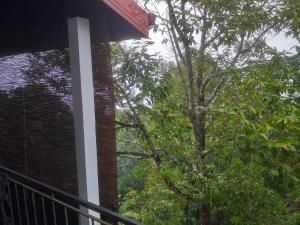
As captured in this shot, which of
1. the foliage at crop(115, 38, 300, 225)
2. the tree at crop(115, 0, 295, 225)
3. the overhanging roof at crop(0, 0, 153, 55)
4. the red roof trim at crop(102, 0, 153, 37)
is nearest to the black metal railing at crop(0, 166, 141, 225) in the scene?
the overhanging roof at crop(0, 0, 153, 55)

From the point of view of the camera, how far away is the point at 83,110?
8.11 feet

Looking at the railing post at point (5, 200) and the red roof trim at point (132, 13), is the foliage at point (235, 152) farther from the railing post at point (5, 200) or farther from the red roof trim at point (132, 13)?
the railing post at point (5, 200)

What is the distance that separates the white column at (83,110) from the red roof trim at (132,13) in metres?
0.27

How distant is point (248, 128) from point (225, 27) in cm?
149

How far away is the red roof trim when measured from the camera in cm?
245

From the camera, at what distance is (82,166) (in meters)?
2.47

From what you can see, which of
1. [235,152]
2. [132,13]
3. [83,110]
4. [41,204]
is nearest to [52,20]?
[132,13]

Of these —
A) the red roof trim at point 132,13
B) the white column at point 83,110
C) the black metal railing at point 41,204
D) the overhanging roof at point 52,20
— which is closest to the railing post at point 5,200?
the black metal railing at point 41,204

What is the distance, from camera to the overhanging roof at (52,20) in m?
2.62

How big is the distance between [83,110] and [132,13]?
2.68 feet

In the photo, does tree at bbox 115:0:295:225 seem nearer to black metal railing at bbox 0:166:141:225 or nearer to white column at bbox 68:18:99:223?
white column at bbox 68:18:99:223

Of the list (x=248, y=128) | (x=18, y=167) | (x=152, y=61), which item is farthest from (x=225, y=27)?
(x=18, y=167)

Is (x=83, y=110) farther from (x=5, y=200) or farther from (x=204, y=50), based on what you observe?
(x=204, y=50)

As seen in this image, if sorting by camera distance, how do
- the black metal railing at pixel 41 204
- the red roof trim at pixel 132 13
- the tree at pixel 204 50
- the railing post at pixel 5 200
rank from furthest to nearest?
the tree at pixel 204 50
the railing post at pixel 5 200
the red roof trim at pixel 132 13
the black metal railing at pixel 41 204
